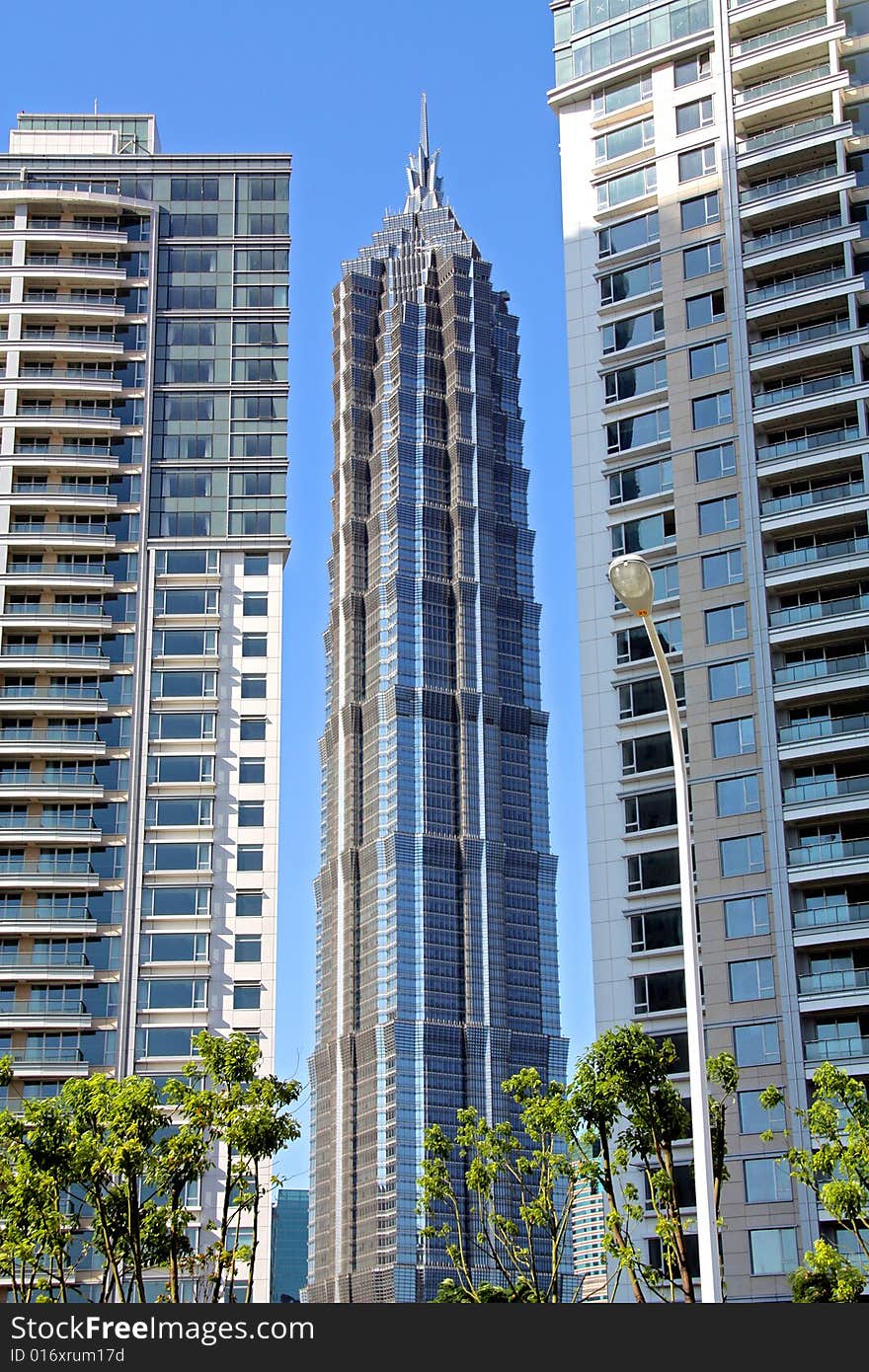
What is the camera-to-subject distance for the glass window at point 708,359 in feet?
249

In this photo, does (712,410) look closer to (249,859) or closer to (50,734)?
(249,859)

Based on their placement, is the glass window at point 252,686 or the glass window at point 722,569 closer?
the glass window at point 722,569

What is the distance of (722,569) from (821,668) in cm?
665

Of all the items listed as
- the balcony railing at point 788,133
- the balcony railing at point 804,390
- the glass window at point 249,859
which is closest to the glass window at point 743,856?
the balcony railing at point 804,390

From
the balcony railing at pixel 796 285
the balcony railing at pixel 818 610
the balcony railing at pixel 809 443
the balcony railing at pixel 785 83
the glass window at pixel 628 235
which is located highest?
the balcony railing at pixel 785 83

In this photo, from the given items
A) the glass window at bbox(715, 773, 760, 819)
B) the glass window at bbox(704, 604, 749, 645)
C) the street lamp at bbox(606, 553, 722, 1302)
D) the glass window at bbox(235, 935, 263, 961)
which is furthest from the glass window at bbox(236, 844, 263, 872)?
the street lamp at bbox(606, 553, 722, 1302)

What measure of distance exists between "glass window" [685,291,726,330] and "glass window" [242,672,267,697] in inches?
978

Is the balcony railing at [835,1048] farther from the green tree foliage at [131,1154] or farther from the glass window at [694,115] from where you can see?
the glass window at [694,115]

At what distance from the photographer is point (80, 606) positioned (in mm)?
83000

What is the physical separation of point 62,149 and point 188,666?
102 ft

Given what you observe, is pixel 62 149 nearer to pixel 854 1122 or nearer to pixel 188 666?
pixel 188 666

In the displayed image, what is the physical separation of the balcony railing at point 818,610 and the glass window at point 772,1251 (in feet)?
74.9

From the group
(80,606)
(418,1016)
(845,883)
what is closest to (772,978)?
(845,883)

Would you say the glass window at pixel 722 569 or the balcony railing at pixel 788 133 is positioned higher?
the balcony railing at pixel 788 133
